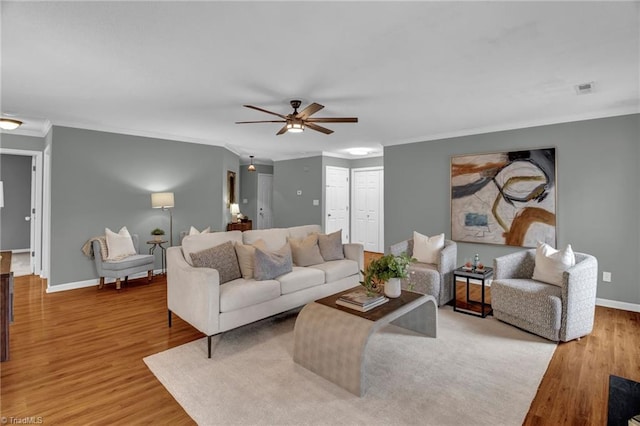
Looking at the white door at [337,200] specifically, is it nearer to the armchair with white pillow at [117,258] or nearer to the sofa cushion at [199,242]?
the armchair with white pillow at [117,258]

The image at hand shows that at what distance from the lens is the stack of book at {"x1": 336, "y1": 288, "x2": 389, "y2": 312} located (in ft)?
8.40

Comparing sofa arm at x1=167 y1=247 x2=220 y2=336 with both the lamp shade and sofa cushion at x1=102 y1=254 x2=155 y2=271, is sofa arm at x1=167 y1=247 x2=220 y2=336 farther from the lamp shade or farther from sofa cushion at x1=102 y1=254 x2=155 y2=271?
the lamp shade

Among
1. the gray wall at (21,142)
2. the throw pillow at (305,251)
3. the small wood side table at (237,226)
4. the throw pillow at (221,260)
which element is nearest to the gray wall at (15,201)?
the gray wall at (21,142)

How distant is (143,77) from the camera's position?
2.94m

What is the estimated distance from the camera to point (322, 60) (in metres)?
2.59

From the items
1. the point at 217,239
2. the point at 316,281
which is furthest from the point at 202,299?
the point at 316,281

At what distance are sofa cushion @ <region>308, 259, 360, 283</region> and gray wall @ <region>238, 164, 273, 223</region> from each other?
5.91 m

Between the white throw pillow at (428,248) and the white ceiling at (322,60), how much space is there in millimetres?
1677

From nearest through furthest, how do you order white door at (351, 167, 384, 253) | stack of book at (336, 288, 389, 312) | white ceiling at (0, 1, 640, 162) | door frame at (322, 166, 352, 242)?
white ceiling at (0, 1, 640, 162) < stack of book at (336, 288, 389, 312) < door frame at (322, 166, 352, 242) < white door at (351, 167, 384, 253)

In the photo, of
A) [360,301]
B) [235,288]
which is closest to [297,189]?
[235,288]

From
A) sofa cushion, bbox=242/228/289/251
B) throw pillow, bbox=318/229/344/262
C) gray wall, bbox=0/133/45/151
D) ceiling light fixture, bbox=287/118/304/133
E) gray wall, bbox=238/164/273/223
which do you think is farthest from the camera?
gray wall, bbox=238/164/273/223

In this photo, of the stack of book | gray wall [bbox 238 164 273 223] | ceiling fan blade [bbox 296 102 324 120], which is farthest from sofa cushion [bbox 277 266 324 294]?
gray wall [bbox 238 164 273 223]

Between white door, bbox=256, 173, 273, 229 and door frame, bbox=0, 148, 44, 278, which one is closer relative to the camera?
door frame, bbox=0, 148, 44, 278

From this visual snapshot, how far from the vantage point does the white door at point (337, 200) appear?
7.72m
